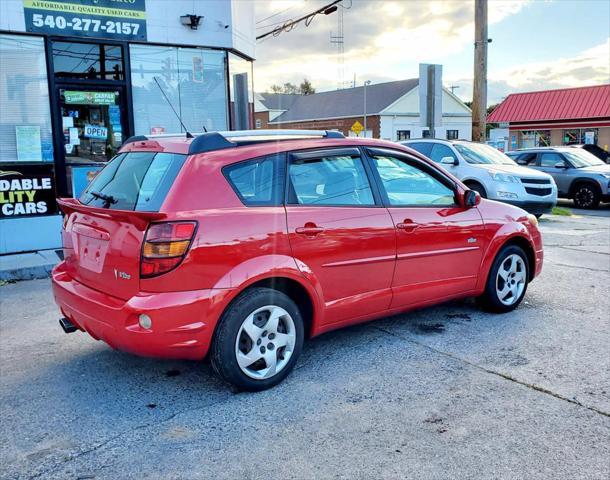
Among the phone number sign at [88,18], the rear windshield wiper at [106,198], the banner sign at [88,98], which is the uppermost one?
the phone number sign at [88,18]

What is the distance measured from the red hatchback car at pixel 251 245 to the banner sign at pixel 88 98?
18.0ft

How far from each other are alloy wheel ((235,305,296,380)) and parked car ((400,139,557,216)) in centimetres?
896

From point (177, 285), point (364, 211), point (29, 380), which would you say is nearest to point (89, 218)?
point (177, 285)

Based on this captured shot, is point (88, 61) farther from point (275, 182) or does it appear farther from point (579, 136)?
point (579, 136)

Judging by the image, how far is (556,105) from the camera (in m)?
32.9

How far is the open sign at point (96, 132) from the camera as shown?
30.9 ft

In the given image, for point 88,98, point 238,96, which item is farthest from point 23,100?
point 238,96

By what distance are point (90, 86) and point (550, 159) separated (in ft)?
41.6

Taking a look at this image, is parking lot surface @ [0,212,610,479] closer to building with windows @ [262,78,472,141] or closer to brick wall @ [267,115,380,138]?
building with windows @ [262,78,472,141]

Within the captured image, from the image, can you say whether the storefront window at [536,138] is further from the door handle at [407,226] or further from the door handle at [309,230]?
the door handle at [309,230]

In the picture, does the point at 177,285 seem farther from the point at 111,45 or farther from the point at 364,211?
the point at 111,45

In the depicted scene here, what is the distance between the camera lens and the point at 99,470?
9.70 feet

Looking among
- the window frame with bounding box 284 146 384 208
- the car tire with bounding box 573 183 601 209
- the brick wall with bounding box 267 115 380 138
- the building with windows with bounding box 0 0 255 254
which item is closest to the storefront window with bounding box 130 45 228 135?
the building with windows with bounding box 0 0 255 254

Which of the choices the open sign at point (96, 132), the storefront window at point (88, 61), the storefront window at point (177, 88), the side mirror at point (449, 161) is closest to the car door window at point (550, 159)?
the side mirror at point (449, 161)
